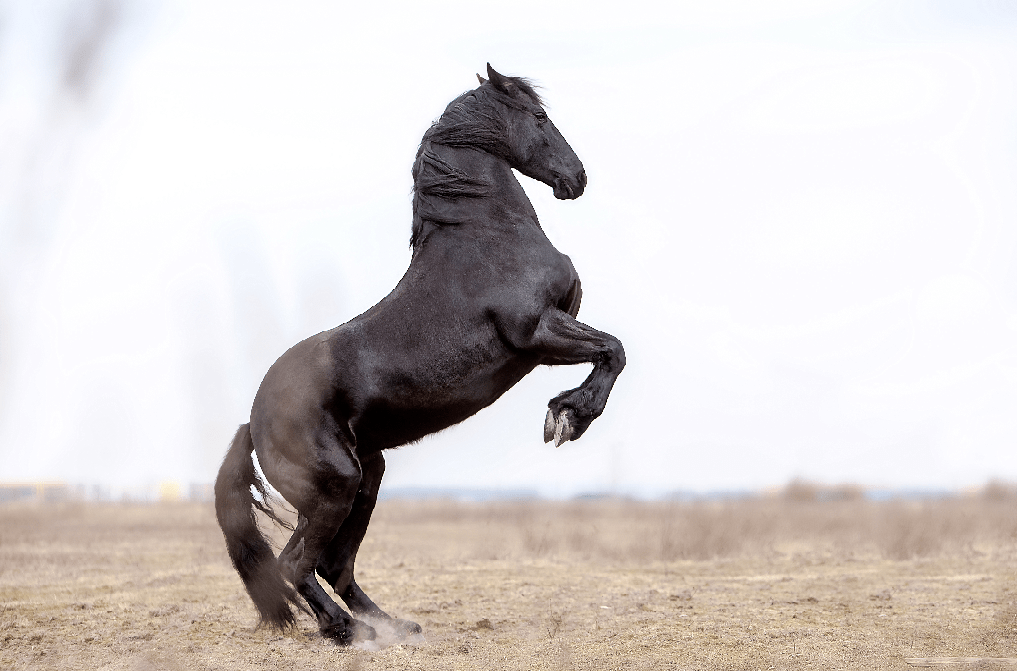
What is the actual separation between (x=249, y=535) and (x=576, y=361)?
2601 mm

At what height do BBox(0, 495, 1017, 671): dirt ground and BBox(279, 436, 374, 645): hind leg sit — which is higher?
BBox(279, 436, 374, 645): hind leg

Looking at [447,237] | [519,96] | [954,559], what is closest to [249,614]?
[447,237]

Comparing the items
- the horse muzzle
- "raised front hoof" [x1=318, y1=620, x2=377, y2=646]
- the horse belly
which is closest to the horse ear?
the horse muzzle

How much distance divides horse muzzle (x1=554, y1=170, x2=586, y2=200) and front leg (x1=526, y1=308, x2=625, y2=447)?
111cm

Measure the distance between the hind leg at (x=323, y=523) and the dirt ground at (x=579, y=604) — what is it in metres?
0.22

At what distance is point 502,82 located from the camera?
6.66 m

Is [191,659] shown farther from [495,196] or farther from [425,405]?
[495,196]

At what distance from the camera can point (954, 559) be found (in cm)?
1177

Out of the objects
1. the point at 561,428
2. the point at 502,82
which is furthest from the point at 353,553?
the point at 502,82

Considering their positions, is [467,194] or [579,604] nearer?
[467,194]

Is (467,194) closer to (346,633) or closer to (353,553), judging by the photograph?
(353,553)

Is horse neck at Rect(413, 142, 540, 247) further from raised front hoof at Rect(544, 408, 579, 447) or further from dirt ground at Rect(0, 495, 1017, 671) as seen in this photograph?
dirt ground at Rect(0, 495, 1017, 671)

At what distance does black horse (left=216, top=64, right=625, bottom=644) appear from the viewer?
6070mm

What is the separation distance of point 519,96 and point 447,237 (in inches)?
42.9
